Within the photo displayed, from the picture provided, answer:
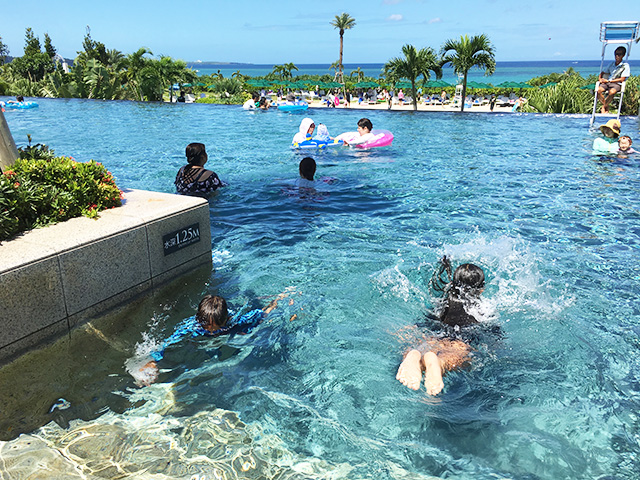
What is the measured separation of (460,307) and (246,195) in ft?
22.4

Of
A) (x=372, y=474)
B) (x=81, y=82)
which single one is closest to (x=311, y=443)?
(x=372, y=474)

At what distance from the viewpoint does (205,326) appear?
4.85 m

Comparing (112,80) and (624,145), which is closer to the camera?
(624,145)

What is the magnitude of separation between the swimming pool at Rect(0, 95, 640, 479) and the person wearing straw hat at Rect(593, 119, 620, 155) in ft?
17.0

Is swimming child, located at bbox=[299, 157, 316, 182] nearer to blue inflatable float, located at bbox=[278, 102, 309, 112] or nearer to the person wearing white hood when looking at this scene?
the person wearing white hood

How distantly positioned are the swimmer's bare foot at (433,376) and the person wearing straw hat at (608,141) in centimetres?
1382

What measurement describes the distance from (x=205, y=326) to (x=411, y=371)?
6.69 feet

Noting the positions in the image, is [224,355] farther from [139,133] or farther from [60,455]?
[139,133]

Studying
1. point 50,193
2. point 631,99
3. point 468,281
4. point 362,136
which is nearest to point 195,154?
point 50,193

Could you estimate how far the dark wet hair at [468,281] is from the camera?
4941mm

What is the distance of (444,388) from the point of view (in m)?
4.33

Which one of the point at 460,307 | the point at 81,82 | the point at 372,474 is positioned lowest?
the point at 372,474

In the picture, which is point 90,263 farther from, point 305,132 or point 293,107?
point 293,107

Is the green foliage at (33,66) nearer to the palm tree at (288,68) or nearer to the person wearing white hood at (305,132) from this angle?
the palm tree at (288,68)
